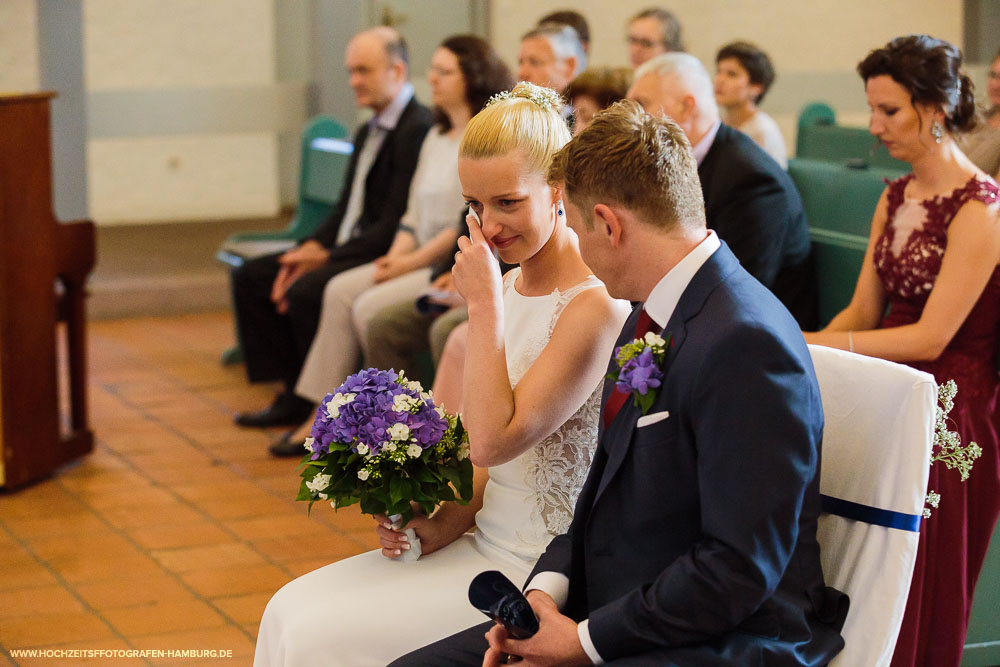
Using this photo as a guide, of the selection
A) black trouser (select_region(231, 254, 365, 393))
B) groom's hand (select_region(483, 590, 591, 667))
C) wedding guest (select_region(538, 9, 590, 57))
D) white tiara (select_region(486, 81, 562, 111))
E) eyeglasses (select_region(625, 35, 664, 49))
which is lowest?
black trouser (select_region(231, 254, 365, 393))

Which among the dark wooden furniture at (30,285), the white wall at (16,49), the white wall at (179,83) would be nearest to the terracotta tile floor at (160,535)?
the dark wooden furniture at (30,285)

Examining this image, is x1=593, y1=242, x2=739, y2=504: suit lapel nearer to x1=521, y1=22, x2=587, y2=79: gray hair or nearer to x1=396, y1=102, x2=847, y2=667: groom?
x1=396, y1=102, x2=847, y2=667: groom

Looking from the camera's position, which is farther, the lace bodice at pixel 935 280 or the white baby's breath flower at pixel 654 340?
the lace bodice at pixel 935 280

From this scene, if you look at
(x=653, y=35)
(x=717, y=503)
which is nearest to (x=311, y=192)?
(x=653, y=35)

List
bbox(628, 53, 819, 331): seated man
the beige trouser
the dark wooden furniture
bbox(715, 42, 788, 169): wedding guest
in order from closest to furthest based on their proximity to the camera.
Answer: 1. bbox(628, 53, 819, 331): seated man
2. the dark wooden furniture
3. the beige trouser
4. bbox(715, 42, 788, 169): wedding guest

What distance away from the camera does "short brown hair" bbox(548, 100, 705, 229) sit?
63.0 inches

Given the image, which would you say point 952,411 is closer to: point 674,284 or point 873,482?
point 873,482

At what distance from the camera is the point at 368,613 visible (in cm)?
187

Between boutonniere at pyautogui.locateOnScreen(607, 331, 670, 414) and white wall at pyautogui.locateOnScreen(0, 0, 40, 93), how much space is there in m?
8.13

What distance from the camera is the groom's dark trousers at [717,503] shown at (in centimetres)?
146

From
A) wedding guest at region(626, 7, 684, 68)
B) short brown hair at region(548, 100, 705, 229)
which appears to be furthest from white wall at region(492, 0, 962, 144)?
short brown hair at region(548, 100, 705, 229)

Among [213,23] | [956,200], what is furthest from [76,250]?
[213,23]

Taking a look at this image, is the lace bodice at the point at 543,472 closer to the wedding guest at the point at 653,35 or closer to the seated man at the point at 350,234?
the seated man at the point at 350,234

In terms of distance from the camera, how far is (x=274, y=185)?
990 cm
